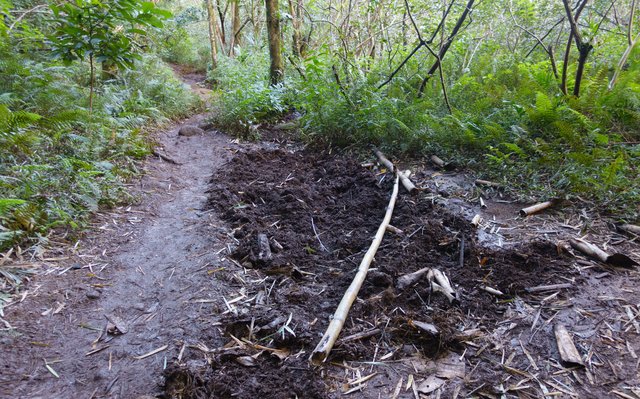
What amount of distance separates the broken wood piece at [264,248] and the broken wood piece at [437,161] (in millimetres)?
2925

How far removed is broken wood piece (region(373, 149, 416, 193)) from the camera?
4.63 metres

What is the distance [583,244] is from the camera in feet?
10.6

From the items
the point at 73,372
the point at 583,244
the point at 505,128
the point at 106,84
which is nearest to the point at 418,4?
the point at 505,128

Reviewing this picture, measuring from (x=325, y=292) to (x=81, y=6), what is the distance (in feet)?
15.8

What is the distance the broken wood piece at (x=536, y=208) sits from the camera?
390 centimetres

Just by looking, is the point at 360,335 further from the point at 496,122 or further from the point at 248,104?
the point at 248,104

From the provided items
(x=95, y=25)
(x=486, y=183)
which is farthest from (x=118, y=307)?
(x=486, y=183)

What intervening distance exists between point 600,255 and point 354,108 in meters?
4.54

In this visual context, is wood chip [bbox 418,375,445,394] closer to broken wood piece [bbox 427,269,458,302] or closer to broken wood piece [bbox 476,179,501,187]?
broken wood piece [bbox 427,269,458,302]

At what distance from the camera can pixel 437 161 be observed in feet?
17.9

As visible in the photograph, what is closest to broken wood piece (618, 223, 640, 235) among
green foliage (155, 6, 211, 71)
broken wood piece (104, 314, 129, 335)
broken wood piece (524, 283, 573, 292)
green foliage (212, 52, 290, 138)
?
broken wood piece (524, 283, 573, 292)

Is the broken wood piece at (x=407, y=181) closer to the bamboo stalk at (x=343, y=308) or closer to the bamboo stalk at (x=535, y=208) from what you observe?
the bamboo stalk at (x=343, y=308)

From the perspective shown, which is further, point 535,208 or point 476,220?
point 535,208

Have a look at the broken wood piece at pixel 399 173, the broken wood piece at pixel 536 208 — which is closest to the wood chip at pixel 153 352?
the broken wood piece at pixel 399 173
